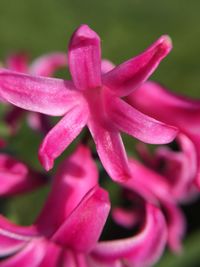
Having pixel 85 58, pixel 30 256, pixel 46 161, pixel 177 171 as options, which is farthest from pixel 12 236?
pixel 177 171

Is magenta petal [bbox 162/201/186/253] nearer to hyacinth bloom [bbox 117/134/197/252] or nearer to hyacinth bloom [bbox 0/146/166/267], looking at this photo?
hyacinth bloom [bbox 117/134/197/252]

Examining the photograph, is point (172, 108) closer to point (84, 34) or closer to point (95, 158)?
point (95, 158)

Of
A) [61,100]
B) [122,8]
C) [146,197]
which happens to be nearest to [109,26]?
[122,8]

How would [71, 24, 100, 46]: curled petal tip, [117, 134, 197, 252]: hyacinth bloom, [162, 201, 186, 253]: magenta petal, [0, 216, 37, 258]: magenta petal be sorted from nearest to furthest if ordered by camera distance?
1. [71, 24, 100, 46]: curled petal tip
2. [0, 216, 37, 258]: magenta petal
3. [117, 134, 197, 252]: hyacinth bloom
4. [162, 201, 186, 253]: magenta petal

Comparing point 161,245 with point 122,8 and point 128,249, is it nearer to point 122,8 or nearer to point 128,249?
point 128,249

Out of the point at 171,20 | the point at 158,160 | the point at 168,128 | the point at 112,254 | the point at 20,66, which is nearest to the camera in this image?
the point at 168,128

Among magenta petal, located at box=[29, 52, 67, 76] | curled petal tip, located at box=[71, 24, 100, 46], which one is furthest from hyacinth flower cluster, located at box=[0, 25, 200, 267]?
magenta petal, located at box=[29, 52, 67, 76]

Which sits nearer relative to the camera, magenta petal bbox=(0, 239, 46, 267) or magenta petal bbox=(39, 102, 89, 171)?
magenta petal bbox=(39, 102, 89, 171)
